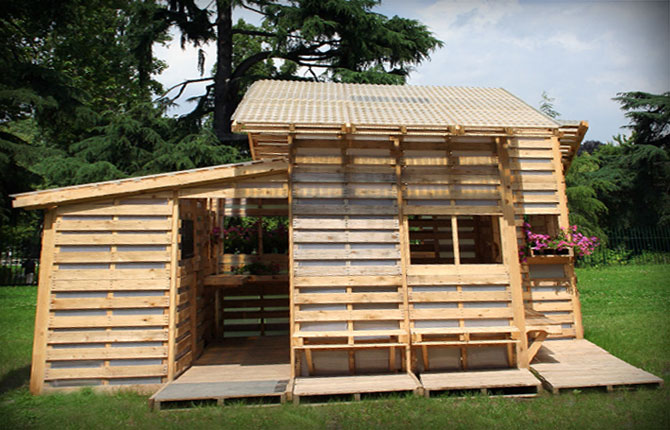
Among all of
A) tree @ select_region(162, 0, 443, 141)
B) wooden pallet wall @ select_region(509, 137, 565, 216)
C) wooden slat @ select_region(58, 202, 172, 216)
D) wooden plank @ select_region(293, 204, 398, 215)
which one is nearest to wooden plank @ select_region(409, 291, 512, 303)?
wooden plank @ select_region(293, 204, 398, 215)

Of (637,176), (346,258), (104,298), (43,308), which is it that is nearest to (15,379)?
(43,308)

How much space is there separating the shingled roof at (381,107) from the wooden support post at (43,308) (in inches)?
135

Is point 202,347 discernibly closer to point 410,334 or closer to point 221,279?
point 221,279

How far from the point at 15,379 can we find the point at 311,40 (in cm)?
1304

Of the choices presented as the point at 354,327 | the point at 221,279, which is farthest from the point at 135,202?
the point at 354,327

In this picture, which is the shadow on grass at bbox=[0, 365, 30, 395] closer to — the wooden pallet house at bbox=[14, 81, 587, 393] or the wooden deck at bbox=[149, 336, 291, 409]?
the wooden pallet house at bbox=[14, 81, 587, 393]

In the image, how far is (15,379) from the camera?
22.6 feet

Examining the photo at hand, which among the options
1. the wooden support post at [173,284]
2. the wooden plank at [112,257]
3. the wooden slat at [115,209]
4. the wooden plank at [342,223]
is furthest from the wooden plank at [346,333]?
the wooden slat at [115,209]

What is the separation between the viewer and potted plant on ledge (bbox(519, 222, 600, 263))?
773 cm

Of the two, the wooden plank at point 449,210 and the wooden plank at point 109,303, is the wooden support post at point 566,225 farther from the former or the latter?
the wooden plank at point 109,303

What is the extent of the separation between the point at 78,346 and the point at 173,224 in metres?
2.29

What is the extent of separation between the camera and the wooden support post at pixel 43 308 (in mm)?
6266

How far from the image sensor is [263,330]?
9758mm

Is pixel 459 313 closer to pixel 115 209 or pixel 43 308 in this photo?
pixel 115 209
